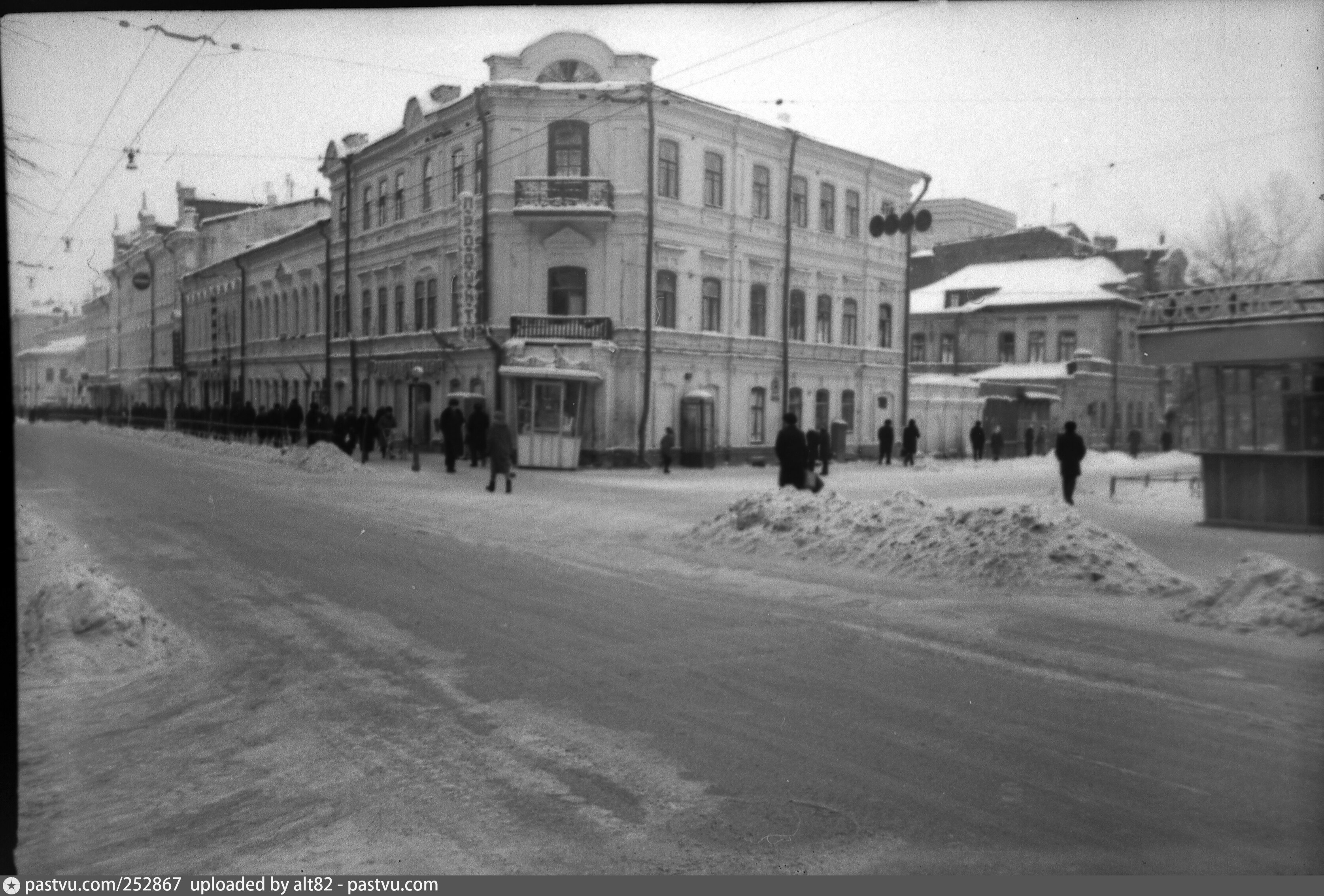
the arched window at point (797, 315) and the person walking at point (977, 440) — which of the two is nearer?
the arched window at point (797, 315)

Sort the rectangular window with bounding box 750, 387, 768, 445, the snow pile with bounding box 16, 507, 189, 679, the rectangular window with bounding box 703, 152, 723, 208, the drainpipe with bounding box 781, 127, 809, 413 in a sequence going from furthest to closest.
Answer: the rectangular window with bounding box 750, 387, 768, 445, the drainpipe with bounding box 781, 127, 809, 413, the rectangular window with bounding box 703, 152, 723, 208, the snow pile with bounding box 16, 507, 189, 679

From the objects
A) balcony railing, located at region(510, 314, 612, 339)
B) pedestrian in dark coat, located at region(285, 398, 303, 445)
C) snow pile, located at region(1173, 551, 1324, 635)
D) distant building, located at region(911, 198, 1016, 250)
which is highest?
distant building, located at region(911, 198, 1016, 250)

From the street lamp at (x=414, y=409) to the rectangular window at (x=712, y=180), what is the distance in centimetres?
787

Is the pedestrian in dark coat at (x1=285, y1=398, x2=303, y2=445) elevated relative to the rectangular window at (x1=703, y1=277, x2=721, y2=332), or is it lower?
lower

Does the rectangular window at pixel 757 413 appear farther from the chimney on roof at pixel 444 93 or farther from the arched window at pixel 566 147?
the chimney on roof at pixel 444 93

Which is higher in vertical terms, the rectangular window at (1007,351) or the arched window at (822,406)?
the rectangular window at (1007,351)

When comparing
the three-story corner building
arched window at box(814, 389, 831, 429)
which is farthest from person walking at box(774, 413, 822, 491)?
arched window at box(814, 389, 831, 429)

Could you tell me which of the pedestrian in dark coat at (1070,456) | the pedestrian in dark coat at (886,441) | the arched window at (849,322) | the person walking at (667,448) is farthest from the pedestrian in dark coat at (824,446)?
the pedestrian in dark coat at (1070,456)

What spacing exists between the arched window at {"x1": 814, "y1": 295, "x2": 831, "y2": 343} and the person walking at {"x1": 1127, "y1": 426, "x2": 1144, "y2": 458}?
32.1 ft

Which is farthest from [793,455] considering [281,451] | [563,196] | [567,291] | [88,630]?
[281,451]

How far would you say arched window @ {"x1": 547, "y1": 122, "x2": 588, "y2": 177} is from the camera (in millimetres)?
18984

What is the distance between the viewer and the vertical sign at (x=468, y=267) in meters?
18.8

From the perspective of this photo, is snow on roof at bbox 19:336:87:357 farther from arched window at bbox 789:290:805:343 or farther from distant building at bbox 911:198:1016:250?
distant building at bbox 911:198:1016:250

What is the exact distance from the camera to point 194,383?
18.0m
